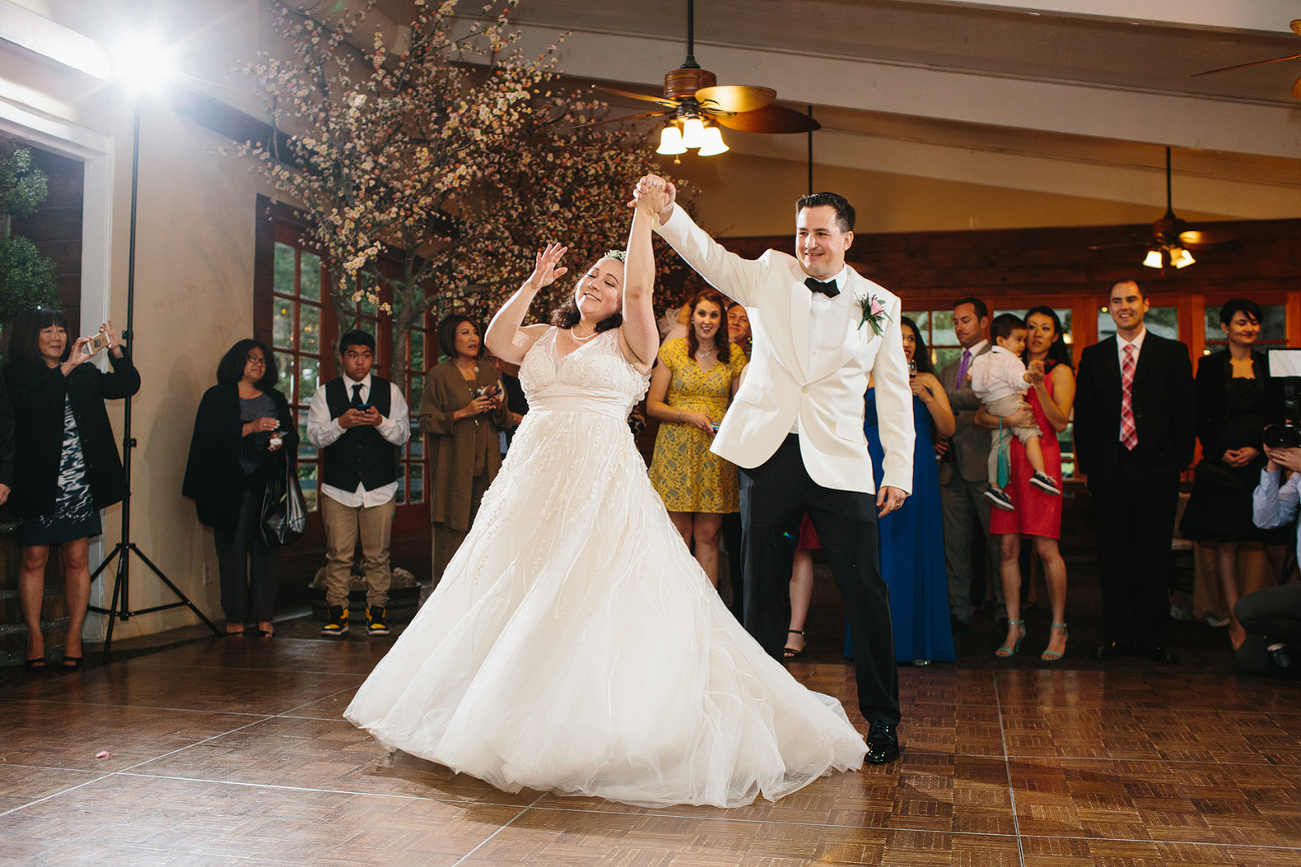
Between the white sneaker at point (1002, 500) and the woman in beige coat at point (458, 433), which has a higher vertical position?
the woman in beige coat at point (458, 433)

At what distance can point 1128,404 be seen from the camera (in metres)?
4.61

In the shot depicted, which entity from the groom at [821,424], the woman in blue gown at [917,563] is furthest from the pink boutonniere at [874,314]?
the woman in blue gown at [917,563]

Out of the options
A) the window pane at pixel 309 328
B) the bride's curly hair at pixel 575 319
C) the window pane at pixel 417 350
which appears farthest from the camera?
the window pane at pixel 417 350

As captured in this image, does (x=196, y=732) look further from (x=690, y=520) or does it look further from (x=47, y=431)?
(x=690, y=520)

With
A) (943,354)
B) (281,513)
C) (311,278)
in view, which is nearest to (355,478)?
(281,513)

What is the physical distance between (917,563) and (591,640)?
228cm

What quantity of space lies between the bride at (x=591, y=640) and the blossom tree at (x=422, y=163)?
99.8 inches

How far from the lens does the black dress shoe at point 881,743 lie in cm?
292

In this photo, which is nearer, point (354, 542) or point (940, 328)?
point (354, 542)

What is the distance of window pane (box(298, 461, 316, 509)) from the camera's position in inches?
269

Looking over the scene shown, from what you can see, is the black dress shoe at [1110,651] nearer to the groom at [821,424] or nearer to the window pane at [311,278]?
the groom at [821,424]

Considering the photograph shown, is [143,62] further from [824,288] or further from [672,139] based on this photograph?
[824,288]

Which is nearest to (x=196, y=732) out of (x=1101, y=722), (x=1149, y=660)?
(x=1101, y=722)

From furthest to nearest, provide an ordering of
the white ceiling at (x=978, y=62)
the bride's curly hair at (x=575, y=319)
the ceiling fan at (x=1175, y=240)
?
the ceiling fan at (x=1175, y=240) < the white ceiling at (x=978, y=62) < the bride's curly hair at (x=575, y=319)
